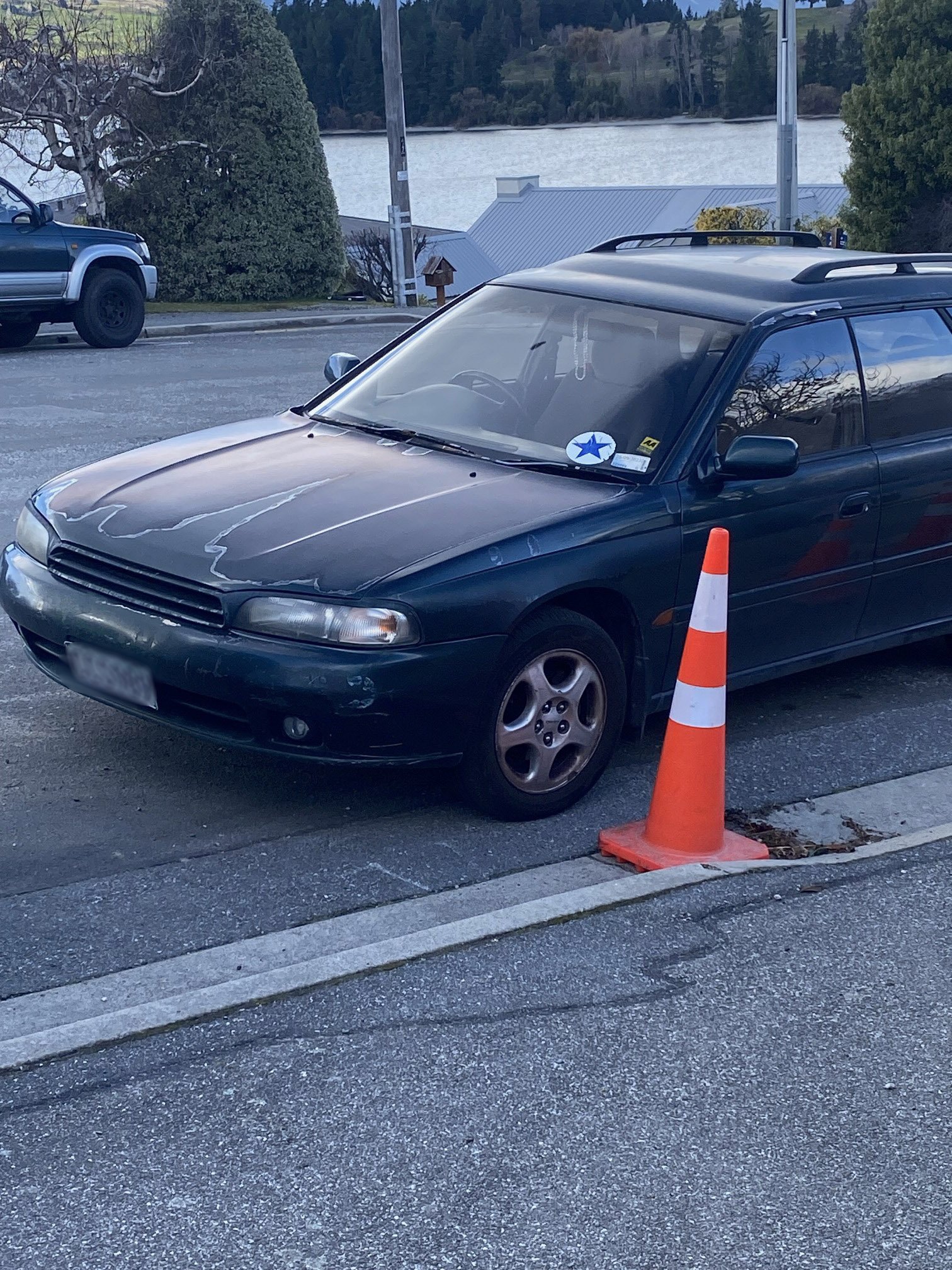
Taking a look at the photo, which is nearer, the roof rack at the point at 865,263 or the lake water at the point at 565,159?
the roof rack at the point at 865,263

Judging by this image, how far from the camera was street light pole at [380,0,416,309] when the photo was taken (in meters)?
25.8

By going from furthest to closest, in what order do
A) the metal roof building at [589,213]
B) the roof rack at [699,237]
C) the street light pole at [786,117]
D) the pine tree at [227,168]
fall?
the metal roof building at [589,213], the pine tree at [227,168], the street light pole at [786,117], the roof rack at [699,237]

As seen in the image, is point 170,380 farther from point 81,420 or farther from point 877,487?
point 877,487

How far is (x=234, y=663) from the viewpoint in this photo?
4277 millimetres

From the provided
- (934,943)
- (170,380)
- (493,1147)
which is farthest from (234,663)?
(170,380)

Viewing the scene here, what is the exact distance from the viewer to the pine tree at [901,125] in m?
39.7

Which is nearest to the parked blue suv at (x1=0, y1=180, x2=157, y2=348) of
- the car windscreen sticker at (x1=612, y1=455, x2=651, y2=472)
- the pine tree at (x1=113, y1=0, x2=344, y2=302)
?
the pine tree at (x1=113, y1=0, x2=344, y2=302)

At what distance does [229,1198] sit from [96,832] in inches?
72.4

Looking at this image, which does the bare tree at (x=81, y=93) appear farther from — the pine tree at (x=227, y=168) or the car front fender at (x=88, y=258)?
the car front fender at (x=88, y=258)

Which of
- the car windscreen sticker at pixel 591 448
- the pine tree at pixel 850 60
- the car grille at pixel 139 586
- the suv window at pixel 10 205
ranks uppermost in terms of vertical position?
the pine tree at pixel 850 60

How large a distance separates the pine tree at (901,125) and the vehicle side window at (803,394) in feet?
121

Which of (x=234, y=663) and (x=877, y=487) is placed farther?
(x=877, y=487)

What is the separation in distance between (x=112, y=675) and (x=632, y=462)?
5.70 feet

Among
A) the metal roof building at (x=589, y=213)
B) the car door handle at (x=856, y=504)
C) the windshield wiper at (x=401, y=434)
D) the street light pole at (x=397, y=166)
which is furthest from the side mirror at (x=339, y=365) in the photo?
the metal roof building at (x=589, y=213)
